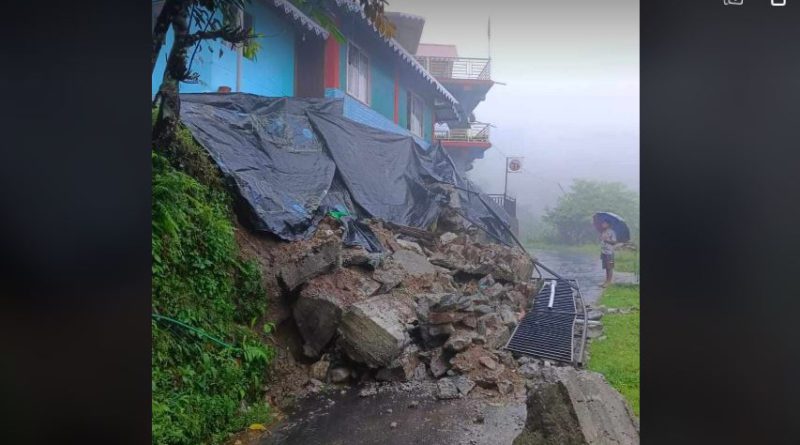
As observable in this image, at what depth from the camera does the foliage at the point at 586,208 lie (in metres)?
1.48

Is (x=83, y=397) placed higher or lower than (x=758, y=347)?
lower

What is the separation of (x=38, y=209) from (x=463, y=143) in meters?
1.50

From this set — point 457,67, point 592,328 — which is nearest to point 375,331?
point 592,328

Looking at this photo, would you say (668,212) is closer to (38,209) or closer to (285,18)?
(285,18)

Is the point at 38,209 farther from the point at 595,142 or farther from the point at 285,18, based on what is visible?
the point at 595,142

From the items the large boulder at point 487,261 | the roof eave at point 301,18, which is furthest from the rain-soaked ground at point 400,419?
the roof eave at point 301,18

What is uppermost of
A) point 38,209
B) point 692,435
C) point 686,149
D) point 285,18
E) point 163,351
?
point 285,18

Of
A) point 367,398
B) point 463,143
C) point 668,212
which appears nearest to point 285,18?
point 463,143

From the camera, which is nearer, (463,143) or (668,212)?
(668,212)

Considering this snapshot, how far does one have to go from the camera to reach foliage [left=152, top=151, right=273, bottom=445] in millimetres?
1448

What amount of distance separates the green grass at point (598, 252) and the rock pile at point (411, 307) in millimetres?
69

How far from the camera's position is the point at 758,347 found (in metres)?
1.44

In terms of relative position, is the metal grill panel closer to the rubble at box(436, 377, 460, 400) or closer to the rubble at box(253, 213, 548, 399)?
the rubble at box(253, 213, 548, 399)

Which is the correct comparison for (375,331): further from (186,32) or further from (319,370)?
(186,32)
